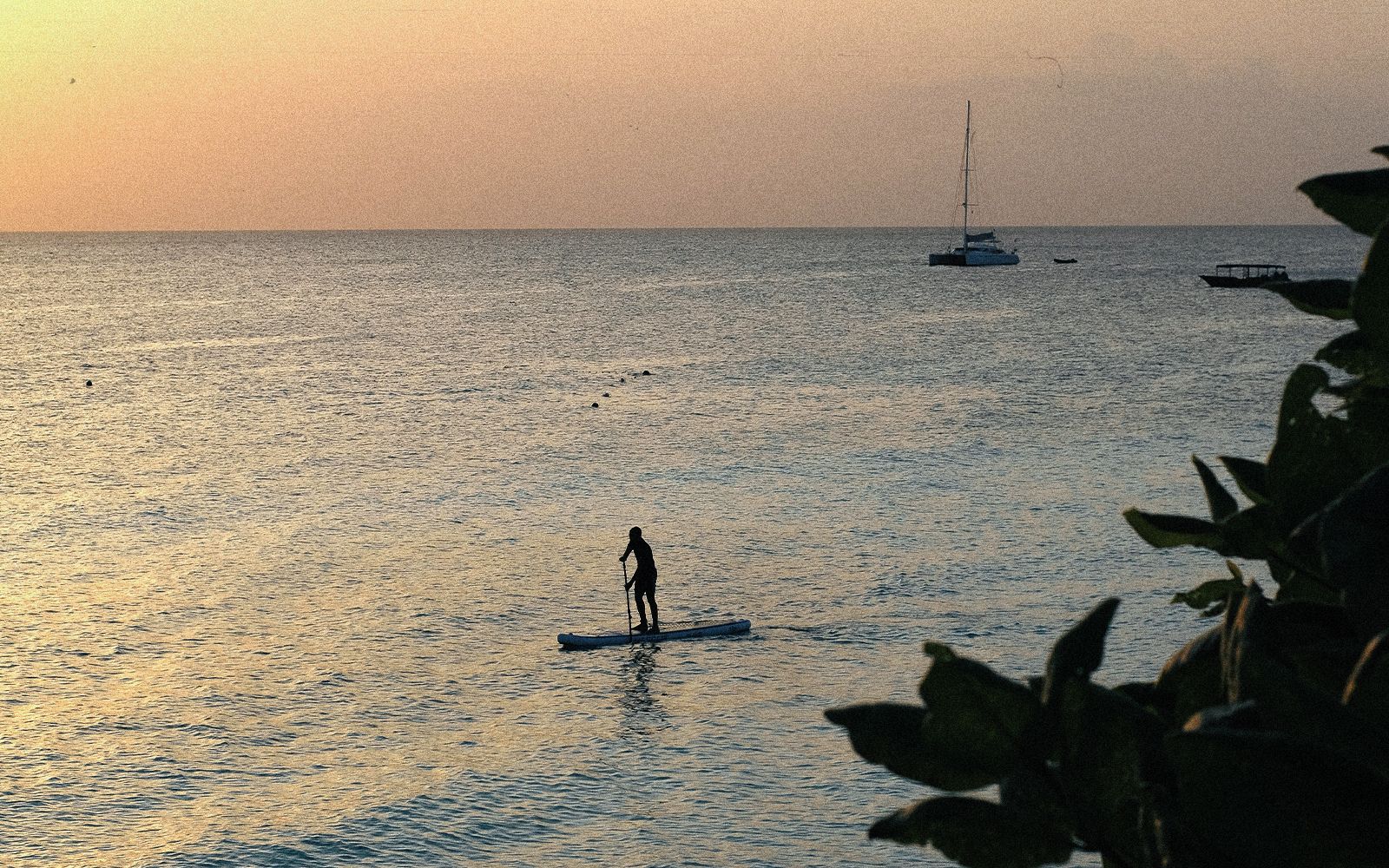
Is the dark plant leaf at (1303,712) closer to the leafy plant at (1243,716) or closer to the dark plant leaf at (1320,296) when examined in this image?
the leafy plant at (1243,716)

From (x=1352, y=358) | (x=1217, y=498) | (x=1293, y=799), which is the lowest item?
(x=1293, y=799)

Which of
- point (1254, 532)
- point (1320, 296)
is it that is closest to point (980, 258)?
point (1320, 296)

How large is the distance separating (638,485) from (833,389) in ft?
88.6

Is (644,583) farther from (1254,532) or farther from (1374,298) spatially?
(1374,298)

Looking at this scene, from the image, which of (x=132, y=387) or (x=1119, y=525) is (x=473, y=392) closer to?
(x=132, y=387)

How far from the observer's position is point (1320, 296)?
2611mm

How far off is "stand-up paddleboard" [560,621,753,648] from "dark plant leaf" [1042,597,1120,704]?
23569 mm

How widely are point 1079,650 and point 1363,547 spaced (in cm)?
35

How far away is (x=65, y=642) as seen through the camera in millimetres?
25672

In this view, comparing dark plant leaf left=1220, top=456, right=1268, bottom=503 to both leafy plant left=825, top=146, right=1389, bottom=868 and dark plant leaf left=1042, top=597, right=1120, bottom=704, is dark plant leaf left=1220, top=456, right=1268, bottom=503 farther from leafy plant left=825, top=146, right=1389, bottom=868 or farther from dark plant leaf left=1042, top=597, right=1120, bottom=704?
dark plant leaf left=1042, top=597, right=1120, bottom=704

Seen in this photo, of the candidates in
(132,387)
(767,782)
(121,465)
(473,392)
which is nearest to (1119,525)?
(767,782)

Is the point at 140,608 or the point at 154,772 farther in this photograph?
the point at 140,608

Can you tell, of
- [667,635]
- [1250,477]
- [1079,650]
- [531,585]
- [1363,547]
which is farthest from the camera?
[531,585]

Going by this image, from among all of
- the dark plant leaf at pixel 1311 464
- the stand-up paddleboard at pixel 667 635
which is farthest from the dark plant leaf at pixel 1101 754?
the stand-up paddleboard at pixel 667 635
